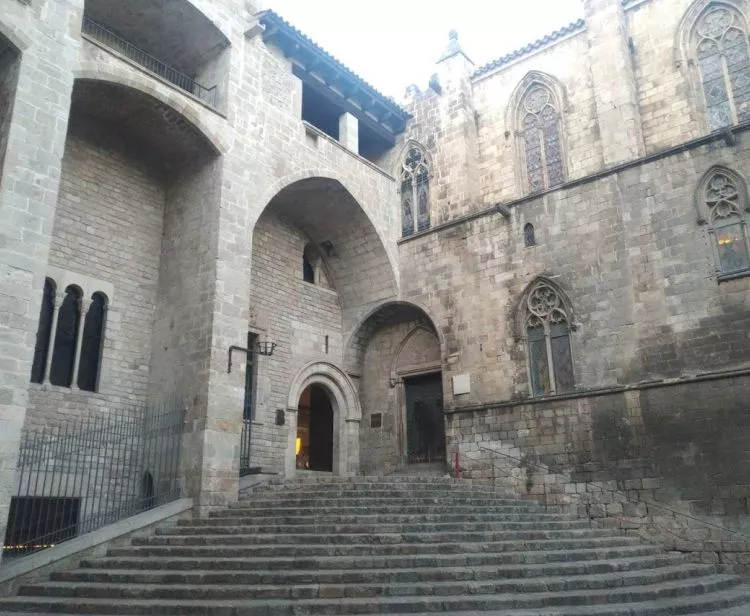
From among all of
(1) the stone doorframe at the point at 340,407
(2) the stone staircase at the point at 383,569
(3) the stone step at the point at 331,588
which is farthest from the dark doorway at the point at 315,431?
(3) the stone step at the point at 331,588

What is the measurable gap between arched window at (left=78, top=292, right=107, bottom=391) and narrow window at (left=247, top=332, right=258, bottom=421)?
3.00 metres

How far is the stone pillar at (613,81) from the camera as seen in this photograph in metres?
14.0

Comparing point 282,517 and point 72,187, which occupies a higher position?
point 72,187

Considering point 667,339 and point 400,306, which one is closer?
point 667,339

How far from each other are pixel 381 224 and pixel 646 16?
756 centimetres

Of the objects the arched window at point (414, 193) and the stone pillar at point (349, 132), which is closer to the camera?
the stone pillar at point (349, 132)

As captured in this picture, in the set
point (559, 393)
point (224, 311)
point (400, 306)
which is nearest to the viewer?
point (224, 311)

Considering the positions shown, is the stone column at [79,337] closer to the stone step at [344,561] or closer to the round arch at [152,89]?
the stone step at [344,561]

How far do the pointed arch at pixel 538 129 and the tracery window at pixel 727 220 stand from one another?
3.50 m

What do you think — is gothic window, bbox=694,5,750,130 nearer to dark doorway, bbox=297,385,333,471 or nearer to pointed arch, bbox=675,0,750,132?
pointed arch, bbox=675,0,750,132

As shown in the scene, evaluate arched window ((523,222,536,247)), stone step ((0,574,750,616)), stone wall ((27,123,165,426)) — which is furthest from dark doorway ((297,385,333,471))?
stone step ((0,574,750,616))

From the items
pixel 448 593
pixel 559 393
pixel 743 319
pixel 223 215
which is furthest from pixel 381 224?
Result: pixel 448 593

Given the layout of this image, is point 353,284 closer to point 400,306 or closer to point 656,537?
point 400,306

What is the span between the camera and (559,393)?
1332 centimetres
